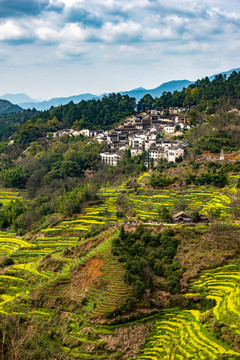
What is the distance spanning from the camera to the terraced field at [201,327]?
16828 mm

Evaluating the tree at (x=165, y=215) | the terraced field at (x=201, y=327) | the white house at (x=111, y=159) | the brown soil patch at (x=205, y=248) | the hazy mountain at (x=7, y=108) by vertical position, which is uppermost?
the hazy mountain at (x=7, y=108)

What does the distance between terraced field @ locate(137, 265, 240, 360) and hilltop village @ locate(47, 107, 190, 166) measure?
69.8 feet

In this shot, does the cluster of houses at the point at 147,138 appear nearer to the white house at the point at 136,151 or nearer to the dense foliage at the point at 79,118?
the white house at the point at 136,151

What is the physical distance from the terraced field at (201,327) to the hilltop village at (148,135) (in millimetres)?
21280

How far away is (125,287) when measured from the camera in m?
20.9

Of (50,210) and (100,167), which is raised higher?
(100,167)

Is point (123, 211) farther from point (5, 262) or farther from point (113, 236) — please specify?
point (5, 262)

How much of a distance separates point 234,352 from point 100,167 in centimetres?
3478

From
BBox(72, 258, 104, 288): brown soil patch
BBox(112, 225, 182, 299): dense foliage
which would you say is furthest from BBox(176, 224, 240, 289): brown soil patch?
BBox(72, 258, 104, 288): brown soil patch

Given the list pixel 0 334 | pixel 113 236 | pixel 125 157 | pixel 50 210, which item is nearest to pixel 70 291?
pixel 113 236

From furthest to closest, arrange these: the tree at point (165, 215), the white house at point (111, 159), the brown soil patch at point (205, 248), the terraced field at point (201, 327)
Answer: the white house at point (111, 159) → the tree at point (165, 215) → the brown soil patch at point (205, 248) → the terraced field at point (201, 327)

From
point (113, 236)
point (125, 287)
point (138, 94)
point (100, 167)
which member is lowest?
point (125, 287)

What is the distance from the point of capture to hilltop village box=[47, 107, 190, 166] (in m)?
44.2

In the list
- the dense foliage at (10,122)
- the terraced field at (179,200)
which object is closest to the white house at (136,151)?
the terraced field at (179,200)
